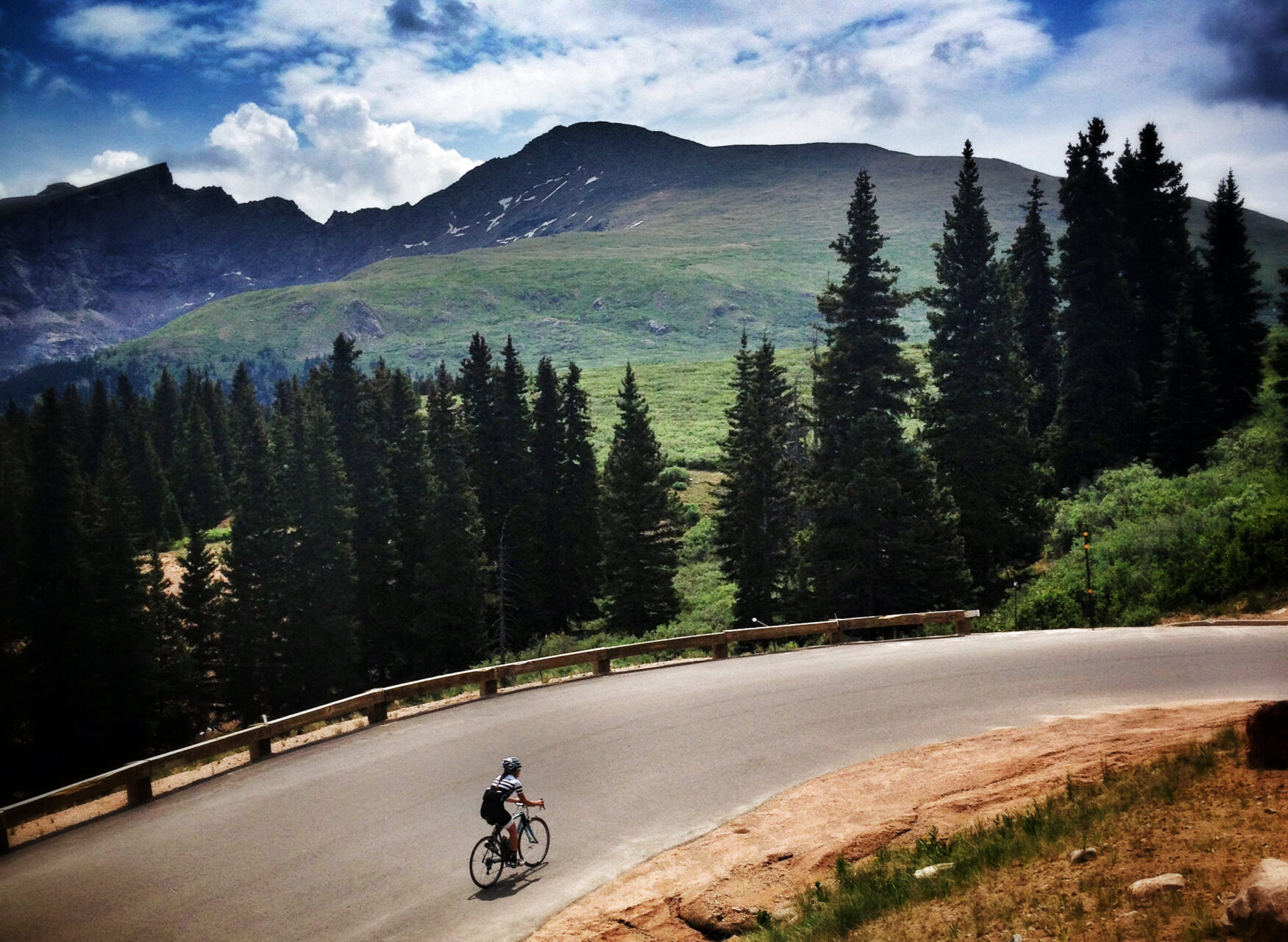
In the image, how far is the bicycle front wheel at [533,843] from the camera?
11352 mm

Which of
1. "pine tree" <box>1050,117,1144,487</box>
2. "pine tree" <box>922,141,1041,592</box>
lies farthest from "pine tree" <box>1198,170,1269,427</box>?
"pine tree" <box>922,141,1041,592</box>

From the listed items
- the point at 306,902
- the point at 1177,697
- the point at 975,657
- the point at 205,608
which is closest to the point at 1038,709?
the point at 1177,697

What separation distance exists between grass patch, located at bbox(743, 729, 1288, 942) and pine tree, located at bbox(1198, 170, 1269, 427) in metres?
42.3

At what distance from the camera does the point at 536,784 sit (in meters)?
14.0

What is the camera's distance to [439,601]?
4766cm

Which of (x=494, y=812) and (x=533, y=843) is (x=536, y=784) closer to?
(x=533, y=843)

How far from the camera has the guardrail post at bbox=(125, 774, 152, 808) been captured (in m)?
14.6

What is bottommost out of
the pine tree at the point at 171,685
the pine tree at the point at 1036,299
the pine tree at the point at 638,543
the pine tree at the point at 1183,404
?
the pine tree at the point at 171,685

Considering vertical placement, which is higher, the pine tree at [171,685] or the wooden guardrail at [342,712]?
the wooden guardrail at [342,712]

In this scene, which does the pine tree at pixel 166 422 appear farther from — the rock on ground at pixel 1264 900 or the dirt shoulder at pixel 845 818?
the rock on ground at pixel 1264 900

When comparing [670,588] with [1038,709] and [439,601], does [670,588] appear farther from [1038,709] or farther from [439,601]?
[1038,709]

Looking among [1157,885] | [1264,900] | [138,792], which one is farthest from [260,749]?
[1264,900]

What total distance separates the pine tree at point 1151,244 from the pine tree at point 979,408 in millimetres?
12802

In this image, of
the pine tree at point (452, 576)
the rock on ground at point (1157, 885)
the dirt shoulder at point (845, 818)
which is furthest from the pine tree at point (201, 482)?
the rock on ground at point (1157, 885)
